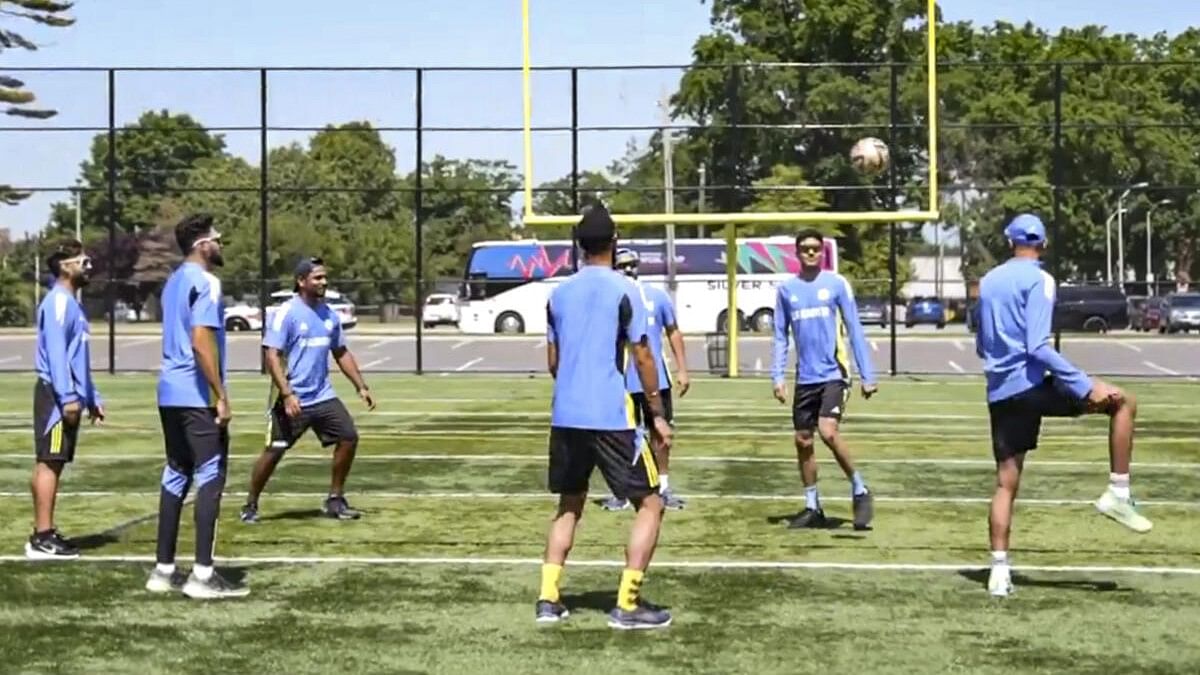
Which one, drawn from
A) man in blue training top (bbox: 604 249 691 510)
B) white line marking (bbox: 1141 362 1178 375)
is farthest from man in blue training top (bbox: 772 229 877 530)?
white line marking (bbox: 1141 362 1178 375)

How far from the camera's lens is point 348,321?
47.4m

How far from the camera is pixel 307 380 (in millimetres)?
11883

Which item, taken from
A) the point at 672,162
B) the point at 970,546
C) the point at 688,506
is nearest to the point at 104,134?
the point at 672,162

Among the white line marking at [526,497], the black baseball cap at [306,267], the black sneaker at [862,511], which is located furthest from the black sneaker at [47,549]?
the black sneaker at [862,511]

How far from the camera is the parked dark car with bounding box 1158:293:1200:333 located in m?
52.7

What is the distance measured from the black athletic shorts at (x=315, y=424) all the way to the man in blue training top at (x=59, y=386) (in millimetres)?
1554

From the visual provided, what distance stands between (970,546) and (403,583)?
3.41m

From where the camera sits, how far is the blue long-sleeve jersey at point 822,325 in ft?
37.3

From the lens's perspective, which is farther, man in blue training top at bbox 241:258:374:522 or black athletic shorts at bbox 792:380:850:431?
man in blue training top at bbox 241:258:374:522

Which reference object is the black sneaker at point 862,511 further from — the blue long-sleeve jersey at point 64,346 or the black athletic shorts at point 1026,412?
the blue long-sleeve jersey at point 64,346

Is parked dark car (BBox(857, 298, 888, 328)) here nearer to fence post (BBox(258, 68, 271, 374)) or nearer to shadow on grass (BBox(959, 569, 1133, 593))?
fence post (BBox(258, 68, 271, 374))

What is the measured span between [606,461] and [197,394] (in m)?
2.21

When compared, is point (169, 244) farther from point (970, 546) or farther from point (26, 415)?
point (970, 546)

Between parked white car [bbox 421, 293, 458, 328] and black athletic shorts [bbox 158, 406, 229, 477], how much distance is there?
4317cm
